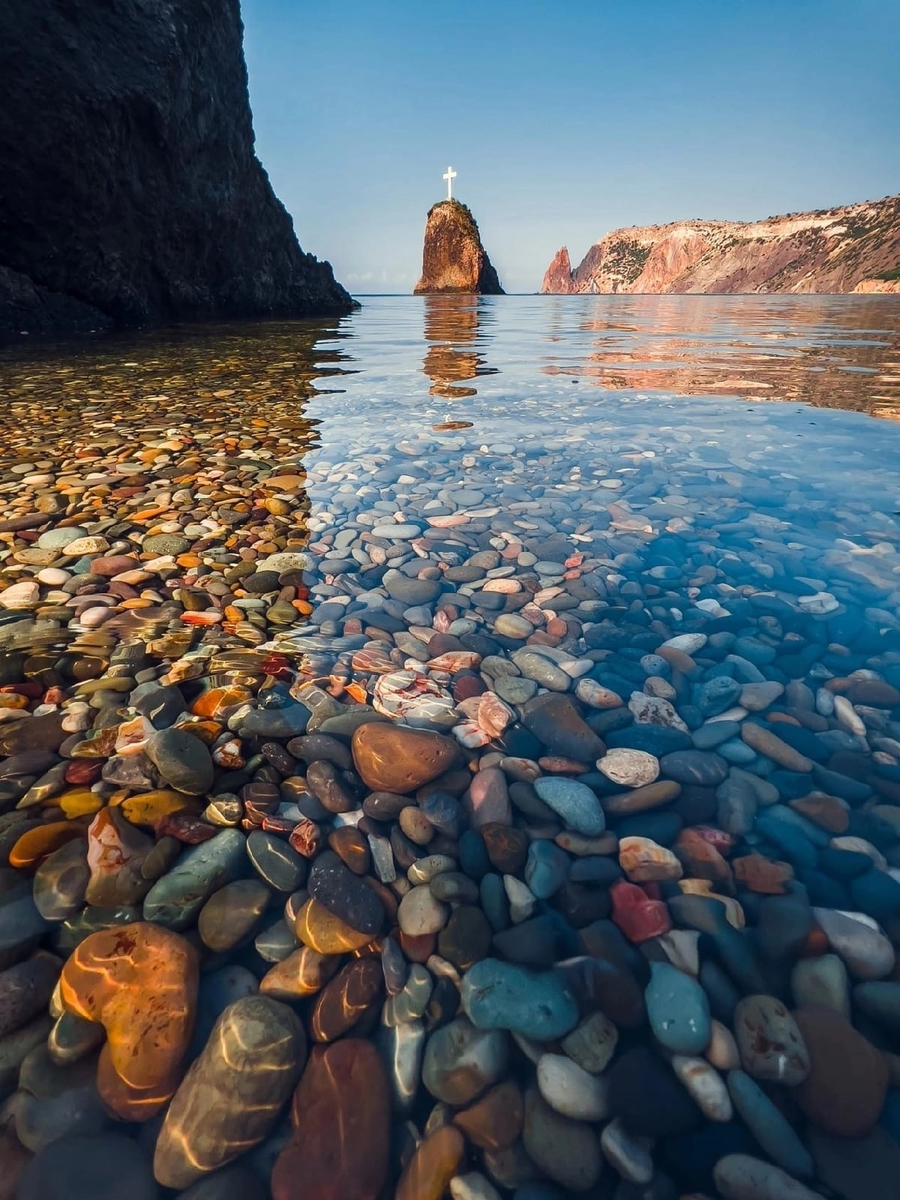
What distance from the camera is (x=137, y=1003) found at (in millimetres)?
989

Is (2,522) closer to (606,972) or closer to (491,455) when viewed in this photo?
(491,455)

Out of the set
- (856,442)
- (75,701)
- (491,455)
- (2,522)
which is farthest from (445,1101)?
(856,442)

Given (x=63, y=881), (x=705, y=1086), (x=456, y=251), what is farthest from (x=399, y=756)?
(x=456, y=251)

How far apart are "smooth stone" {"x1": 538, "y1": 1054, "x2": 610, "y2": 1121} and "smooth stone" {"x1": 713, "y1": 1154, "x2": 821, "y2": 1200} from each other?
0.17 metres

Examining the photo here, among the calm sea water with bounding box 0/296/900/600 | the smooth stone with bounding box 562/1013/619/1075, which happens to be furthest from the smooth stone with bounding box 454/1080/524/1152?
the calm sea water with bounding box 0/296/900/600

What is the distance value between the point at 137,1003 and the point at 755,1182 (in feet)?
3.27

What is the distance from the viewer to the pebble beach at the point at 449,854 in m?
0.87

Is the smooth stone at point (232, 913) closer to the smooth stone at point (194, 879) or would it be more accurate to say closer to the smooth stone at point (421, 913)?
the smooth stone at point (194, 879)

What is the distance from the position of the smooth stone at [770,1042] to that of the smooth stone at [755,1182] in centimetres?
12

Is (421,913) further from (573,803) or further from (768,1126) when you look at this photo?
(768,1126)

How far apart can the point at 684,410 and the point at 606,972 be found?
5.06 m

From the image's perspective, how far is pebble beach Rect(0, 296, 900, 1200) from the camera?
0.87 m

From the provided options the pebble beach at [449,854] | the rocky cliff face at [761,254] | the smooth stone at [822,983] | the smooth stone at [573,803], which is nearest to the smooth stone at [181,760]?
the pebble beach at [449,854]

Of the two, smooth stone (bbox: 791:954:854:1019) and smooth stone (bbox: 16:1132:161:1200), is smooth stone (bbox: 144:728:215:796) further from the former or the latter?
smooth stone (bbox: 791:954:854:1019)
